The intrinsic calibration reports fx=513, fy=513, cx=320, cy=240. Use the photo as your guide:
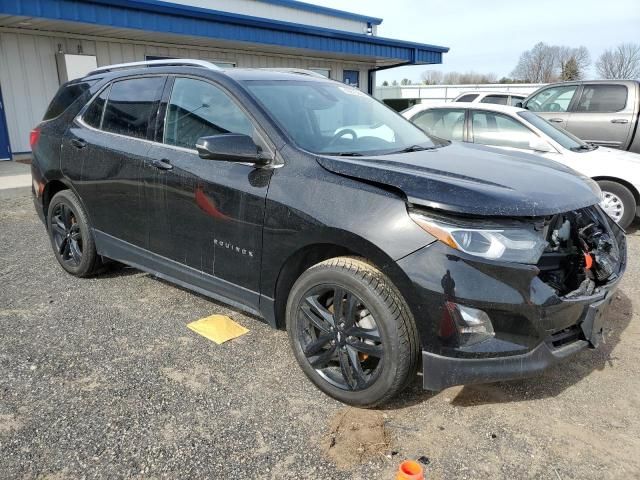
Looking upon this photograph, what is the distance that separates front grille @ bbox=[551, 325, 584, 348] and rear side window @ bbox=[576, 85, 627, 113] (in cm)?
727

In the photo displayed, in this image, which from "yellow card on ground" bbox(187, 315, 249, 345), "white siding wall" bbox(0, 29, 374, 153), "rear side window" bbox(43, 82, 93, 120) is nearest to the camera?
"yellow card on ground" bbox(187, 315, 249, 345)

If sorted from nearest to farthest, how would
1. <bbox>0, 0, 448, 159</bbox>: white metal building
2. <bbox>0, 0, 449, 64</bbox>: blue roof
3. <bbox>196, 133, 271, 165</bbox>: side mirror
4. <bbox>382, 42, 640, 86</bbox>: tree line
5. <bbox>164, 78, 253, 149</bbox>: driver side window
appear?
<bbox>196, 133, 271, 165</bbox>: side mirror, <bbox>164, 78, 253, 149</bbox>: driver side window, <bbox>0, 0, 449, 64</bbox>: blue roof, <bbox>0, 0, 448, 159</bbox>: white metal building, <bbox>382, 42, 640, 86</bbox>: tree line

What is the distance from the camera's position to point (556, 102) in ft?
29.5

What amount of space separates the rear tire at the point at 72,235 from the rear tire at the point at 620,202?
581cm

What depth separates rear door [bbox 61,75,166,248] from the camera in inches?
146

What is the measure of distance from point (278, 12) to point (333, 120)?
53.6ft

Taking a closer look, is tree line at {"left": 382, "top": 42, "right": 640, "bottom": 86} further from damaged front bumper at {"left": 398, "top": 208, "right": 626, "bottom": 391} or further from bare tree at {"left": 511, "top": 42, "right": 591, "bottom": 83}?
damaged front bumper at {"left": 398, "top": 208, "right": 626, "bottom": 391}

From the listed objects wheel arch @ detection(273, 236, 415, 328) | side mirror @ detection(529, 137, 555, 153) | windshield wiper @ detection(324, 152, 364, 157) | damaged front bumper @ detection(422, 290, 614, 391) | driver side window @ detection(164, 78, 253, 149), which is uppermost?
driver side window @ detection(164, 78, 253, 149)

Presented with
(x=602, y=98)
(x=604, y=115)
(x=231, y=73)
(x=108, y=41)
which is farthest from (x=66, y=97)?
(x=108, y=41)

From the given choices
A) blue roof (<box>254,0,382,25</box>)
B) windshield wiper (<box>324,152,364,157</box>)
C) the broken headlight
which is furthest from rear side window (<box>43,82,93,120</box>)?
blue roof (<box>254,0,382,25</box>)

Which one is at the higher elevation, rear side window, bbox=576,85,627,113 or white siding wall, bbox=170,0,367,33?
white siding wall, bbox=170,0,367,33

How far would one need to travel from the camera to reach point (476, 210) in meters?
2.33

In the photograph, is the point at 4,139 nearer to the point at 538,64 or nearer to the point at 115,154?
the point at 115,154

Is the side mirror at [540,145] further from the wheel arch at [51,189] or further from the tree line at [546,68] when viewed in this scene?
the tree line at [546,68]
